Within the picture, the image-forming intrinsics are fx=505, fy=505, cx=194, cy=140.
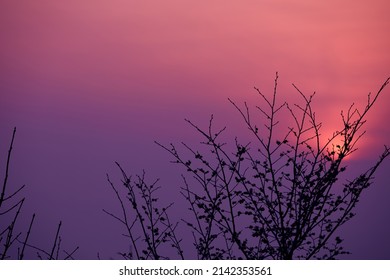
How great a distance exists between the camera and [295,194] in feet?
9.36

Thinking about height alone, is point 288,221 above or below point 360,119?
below

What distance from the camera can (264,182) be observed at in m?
3.01

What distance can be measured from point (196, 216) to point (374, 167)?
3.62 feet
